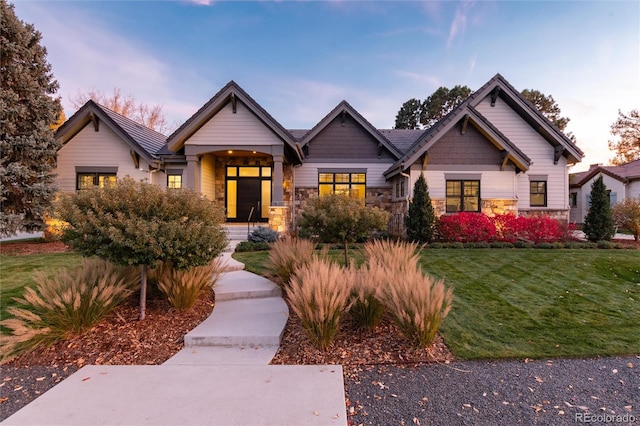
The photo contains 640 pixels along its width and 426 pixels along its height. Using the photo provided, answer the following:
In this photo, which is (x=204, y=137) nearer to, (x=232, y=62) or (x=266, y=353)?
(x=232, y=62)

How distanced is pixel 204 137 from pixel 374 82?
336 inches

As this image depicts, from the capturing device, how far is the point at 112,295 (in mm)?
4398

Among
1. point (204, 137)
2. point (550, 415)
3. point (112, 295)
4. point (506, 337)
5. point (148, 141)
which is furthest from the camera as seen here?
point (148, 141)

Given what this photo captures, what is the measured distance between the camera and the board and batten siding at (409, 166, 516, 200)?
1366cm

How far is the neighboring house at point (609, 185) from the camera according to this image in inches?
939

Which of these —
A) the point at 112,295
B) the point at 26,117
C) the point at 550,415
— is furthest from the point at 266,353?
the point at 26,117

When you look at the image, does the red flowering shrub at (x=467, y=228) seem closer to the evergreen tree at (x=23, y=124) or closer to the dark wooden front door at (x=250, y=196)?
the dark wooden front door at (x=250, y=196)

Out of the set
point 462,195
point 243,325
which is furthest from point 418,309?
point 462,195

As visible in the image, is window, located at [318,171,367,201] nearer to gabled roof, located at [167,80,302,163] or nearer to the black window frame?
gabled roof, located at [167,80,302,163]

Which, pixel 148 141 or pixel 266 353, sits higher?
pixel 148 141

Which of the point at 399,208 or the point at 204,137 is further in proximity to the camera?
the point at 399,208

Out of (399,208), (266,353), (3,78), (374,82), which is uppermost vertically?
(374,82)

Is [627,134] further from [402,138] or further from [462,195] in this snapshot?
[462,195]

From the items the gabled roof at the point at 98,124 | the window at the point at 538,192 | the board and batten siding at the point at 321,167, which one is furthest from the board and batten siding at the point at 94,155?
the window at the point at 538,192
